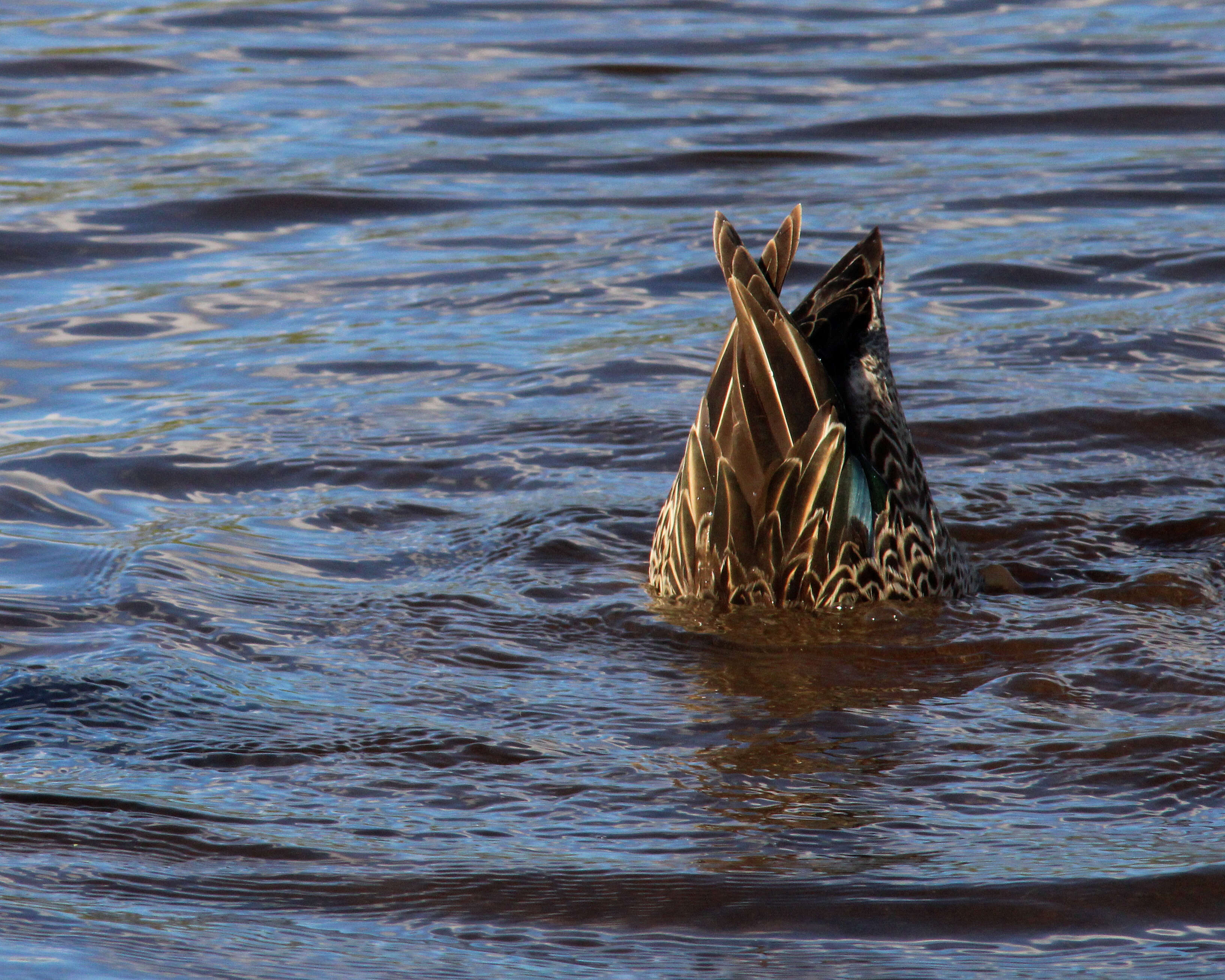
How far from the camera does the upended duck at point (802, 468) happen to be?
4.76 metres

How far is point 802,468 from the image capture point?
15.8 ft

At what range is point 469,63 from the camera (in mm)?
12969

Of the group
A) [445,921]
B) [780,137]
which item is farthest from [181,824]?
[780,137]

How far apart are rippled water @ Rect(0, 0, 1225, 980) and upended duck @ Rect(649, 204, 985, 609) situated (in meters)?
0.15

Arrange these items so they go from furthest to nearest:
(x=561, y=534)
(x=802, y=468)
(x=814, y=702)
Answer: (x=561, y=534)
(x=802, y=468)
(x=814, y=702)

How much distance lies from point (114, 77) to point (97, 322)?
4901 millimetres

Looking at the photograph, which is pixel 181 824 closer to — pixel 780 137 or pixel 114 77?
pixel 780 137

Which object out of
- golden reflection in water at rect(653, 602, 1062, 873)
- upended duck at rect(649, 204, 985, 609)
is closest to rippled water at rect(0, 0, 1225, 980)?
golden reflection in water at rect(653, 602, 1062, 873)

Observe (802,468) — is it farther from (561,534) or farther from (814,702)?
(561,534)

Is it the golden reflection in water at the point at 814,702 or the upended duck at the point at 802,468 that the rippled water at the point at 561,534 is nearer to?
the golden reflection in water at the point at 814,702

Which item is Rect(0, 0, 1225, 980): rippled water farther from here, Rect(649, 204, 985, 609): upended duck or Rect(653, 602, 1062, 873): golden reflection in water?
Rect(649, 204, 985, 609): upended duck

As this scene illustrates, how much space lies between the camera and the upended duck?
187 inches

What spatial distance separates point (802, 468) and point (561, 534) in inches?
46.1

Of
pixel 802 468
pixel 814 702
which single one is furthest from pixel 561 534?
pixel 814 702
